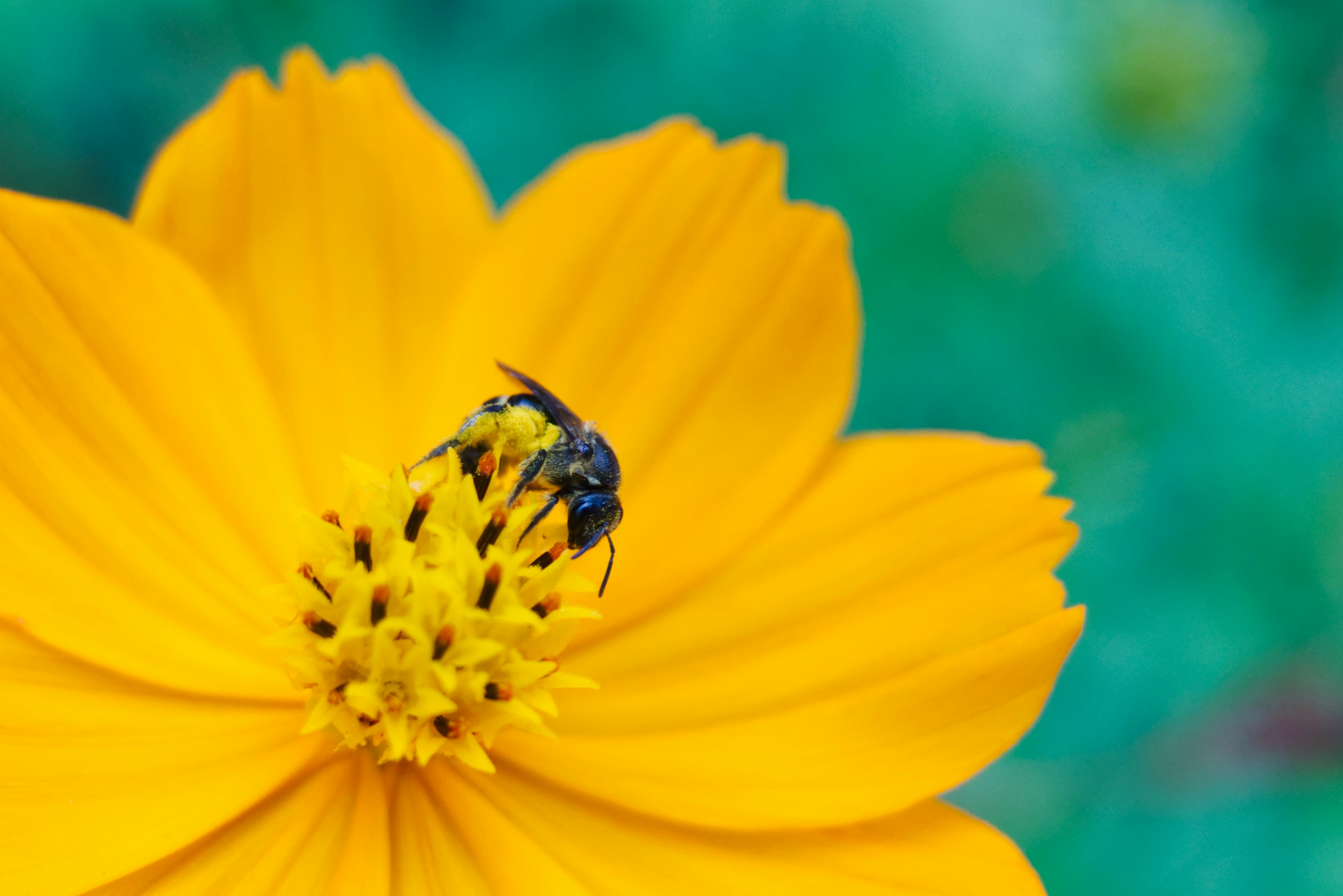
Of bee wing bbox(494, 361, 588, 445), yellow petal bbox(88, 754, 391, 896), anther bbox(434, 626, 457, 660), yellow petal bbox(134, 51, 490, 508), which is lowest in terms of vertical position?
yellow petal bbox(88, 754, 391, 896)

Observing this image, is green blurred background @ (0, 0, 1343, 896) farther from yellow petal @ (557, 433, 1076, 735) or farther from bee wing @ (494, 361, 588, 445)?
bee wing @ (494, 361, 588, 445)

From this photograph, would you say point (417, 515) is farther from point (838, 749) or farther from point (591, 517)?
point (838, 749)

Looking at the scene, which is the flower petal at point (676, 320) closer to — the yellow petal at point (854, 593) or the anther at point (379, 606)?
the yellow petal at point (854, 593)

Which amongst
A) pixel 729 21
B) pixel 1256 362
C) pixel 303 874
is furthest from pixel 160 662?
pixel 1256 362

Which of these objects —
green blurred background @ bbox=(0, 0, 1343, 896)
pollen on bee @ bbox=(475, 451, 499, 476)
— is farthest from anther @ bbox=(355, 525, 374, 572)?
green blurred background @ bbox=(0, 0, 1343, 896)

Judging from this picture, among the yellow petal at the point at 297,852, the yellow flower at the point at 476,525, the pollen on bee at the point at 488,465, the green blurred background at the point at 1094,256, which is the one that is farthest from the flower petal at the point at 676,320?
the green blurred background at the point at 1094,256

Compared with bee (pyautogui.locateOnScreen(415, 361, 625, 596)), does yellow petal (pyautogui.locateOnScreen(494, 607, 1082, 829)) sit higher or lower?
lower

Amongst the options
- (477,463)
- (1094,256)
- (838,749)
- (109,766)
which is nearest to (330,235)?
(477,463)
